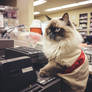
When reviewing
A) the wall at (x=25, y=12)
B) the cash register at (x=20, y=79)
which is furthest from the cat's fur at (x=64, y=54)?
the wall at (x=25, y=12)

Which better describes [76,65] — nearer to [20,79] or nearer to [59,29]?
[59,29]

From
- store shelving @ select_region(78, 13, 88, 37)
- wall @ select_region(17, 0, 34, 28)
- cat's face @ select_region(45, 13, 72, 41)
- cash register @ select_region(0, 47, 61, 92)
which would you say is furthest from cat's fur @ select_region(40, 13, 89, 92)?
store shelving @ select_region(78, 13, 88, 37)

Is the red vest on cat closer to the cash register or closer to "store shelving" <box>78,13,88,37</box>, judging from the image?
the cash register

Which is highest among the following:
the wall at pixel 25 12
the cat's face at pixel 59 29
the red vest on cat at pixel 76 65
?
the wall at pixel 25 12

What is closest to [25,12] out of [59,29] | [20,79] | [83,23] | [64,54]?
[59,29]

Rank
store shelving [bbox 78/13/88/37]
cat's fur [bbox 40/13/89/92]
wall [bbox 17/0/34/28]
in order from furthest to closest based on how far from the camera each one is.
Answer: store shelving [bbox 78/13/88/37], wall [bbox 17/0/34/28], cat's fur [bbox 40/13/89/92]

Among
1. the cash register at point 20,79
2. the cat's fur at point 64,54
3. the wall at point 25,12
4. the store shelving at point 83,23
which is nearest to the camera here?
the cash register at point 20,79

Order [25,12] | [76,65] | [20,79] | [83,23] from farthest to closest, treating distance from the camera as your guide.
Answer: [83,23]
[25,12]
[76,65]
[20,79]

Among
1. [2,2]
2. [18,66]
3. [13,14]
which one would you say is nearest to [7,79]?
[18,66]

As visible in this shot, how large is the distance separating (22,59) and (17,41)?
703 mm

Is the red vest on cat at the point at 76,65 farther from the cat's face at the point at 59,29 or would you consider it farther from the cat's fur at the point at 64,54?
the cat's face at the point at 59,29

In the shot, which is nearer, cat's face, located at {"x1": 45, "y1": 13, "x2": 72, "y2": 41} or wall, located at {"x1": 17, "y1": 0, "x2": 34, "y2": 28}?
cat's face, located at {"x1": 45, "y1": 13, "x2": 72, "y2": 41}

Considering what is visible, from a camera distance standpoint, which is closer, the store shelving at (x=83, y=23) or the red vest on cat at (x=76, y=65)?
the red vest on cat at (x=76, y=65)

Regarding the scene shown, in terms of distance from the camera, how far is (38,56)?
0.80 metres
